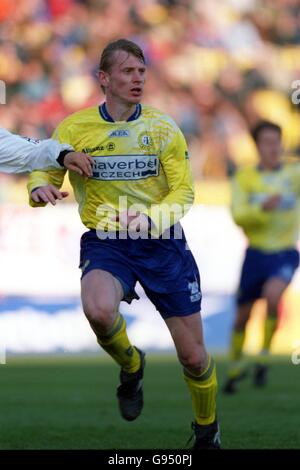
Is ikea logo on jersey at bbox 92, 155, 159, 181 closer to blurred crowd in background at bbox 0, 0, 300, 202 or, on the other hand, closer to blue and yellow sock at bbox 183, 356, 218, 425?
blue and yellow sock at bbox 183, 356, 218, 425

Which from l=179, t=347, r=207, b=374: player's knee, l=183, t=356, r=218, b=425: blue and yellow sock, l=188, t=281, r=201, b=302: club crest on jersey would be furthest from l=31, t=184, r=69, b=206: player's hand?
l=183, t=356, r=218, b=425: blue and yellow sock

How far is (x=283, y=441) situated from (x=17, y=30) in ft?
44.1

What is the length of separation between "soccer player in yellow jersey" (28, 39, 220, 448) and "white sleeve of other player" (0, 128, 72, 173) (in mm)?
94

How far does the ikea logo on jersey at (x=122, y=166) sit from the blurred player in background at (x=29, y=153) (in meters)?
0.22

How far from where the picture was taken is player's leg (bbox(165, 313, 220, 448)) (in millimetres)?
6281

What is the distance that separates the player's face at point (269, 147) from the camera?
11.1 metres

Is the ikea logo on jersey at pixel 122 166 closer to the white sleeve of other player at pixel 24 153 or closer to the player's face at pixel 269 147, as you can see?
the white sleeve of other player at pixel 24 153

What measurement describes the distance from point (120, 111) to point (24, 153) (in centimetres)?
65

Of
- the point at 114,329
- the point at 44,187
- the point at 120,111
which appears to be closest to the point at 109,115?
the point at 120,111

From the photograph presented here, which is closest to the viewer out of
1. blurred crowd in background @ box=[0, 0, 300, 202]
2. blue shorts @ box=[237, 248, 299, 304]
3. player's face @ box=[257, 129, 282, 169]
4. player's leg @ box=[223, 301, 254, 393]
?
player's leg @ box=[223, 301, 254, 393]

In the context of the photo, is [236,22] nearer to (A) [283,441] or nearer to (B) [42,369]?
(B) [42,369]

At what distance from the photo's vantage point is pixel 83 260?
6516 millimetres

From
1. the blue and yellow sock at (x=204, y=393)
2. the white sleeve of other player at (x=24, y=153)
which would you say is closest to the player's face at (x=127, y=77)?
the white sleeve of other player at (x=24, y=153)
